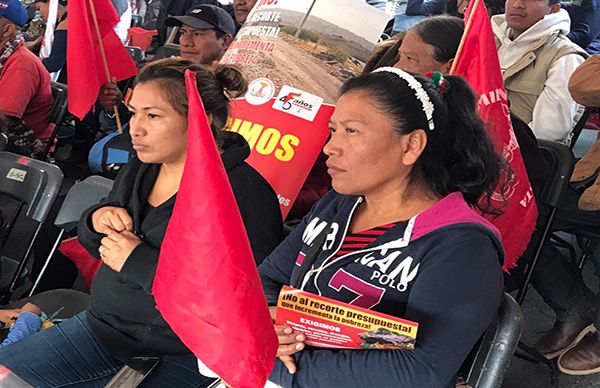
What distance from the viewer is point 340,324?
1.17 meters

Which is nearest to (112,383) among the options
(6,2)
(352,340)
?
(352,340)

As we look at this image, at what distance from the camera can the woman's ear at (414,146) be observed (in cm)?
141

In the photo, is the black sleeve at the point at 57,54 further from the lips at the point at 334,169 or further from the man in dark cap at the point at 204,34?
the lips at the point at 334,169

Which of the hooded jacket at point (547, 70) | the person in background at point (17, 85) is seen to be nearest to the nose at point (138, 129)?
the hooded jacket at point (547, 70)

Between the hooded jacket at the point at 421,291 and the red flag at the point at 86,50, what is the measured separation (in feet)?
5.78

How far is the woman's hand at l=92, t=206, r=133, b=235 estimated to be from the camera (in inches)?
69.9

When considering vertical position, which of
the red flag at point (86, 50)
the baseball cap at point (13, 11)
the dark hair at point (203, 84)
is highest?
the dark hair at point (203, 84)

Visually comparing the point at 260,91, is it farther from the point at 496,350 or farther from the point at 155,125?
the point at 496,350

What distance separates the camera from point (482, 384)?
1.35 metres

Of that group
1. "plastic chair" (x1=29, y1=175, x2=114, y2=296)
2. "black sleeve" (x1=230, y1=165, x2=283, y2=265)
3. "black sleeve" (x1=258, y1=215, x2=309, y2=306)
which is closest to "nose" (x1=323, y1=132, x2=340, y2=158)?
"black sleeve" (x1=258, y1=215, x2=309, y2=306)

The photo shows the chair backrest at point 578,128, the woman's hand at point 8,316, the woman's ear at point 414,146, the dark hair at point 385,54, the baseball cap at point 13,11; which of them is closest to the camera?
the woman's ear at point 414,146

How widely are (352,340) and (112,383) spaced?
0.75 m

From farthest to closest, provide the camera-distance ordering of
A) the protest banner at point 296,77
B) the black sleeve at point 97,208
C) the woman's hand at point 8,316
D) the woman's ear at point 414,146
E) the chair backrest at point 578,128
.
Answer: the chair backrest at point 578,128, the protest banner at point 296,77, the woman's hand at point 8,316, the black sleeve at point 97,208, the woman's ear at point 414,146

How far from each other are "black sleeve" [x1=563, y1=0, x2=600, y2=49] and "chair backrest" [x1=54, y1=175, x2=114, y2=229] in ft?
10.1
